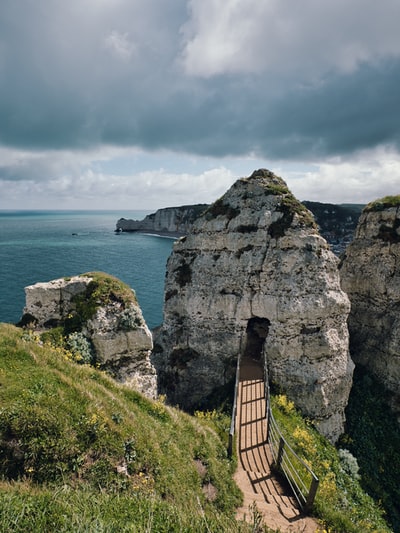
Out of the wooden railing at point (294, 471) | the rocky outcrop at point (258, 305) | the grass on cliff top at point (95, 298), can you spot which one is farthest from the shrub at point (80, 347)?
the rocky outcrop at point (258, 305)

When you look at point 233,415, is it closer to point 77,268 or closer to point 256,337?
point 256,337

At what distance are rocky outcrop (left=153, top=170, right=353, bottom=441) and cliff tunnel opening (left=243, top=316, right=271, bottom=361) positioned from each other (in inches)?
4.3

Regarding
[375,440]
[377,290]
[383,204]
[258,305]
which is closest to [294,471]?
[258,305]

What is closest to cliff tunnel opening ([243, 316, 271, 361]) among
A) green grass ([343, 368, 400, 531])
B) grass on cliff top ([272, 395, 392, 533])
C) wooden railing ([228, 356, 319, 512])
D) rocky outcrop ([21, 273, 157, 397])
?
grass on cliff top ([272, 395, 392, 533])

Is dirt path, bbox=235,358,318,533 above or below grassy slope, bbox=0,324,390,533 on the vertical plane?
below

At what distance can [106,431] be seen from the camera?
10883 millimetres

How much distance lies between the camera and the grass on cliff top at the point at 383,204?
32469mm

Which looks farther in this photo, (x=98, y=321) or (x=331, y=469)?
(x=331, y=469)

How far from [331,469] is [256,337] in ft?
40.5

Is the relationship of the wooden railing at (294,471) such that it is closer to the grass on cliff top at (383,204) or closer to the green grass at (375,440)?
the green grass at (375,440)

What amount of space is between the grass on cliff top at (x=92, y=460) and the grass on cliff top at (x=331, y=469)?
7.06 metres

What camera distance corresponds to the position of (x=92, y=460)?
10.1 meters

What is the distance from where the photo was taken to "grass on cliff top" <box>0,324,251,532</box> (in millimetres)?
7582

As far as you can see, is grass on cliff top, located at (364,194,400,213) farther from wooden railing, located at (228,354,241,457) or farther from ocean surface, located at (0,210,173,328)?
ocean surface, located at (0,210,173,328)
